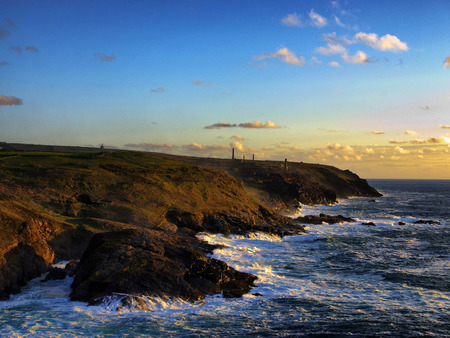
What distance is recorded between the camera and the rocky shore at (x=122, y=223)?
71.4 feet

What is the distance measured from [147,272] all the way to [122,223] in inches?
501

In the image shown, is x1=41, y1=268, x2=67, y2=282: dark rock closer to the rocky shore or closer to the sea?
the rocky shore

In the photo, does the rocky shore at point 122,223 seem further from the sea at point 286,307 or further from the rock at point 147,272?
the sea at point 286,307

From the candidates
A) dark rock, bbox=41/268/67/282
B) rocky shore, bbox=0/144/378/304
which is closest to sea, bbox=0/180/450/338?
dark rock, bbox=41/268/67/282

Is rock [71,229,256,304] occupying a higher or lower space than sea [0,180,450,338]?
higher

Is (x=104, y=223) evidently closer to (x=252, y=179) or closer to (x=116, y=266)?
(x=116, y=266)

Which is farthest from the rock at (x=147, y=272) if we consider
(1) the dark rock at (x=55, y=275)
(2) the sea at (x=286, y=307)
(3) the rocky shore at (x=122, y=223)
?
(1) the dark rock at (x=55, y=275)

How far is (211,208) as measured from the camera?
46219 mm

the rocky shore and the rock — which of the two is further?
the rocky shore

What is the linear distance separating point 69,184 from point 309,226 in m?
32.7

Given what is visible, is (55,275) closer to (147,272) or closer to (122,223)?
(147,272)

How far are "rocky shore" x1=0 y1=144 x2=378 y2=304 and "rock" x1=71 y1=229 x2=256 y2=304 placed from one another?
0.19ft

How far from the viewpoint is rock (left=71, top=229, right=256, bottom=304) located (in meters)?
20.8

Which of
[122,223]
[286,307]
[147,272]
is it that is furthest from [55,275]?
[286,307]
